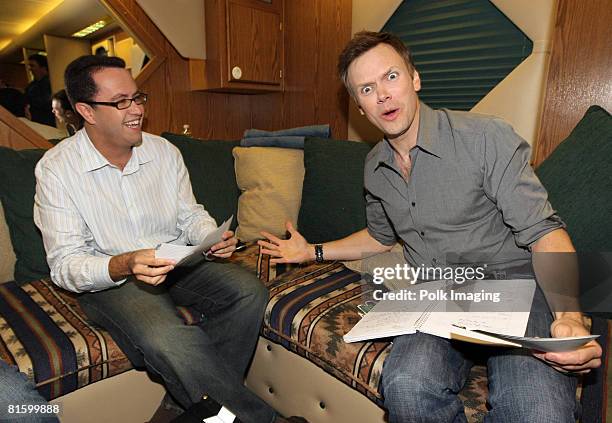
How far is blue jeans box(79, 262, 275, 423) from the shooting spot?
1.23m

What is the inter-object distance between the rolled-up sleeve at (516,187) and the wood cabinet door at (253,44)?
5.37 ft

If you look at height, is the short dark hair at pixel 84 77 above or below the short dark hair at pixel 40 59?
below

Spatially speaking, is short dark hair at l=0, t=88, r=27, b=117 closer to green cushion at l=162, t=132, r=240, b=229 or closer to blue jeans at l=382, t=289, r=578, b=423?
green cushion at l=162, t=132, r=240, b=229

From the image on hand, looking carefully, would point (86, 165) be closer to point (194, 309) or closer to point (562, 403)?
point (194, 309)

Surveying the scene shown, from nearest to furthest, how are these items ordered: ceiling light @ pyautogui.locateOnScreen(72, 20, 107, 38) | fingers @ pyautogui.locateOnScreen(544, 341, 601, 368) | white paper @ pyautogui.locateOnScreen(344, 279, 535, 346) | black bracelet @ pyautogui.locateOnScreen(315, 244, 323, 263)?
1. fingers @ pyautogui.locateOnScreen(544, 341, 601, 368)
2. white paper @ pyautogui.locateOnScreen(344, 279, 535, 346)
3. black bracelet @ pyautogui.locateOnScreen(315, 244, 323, 263)
4. ceiling light @ pyautogui.locateOnScreen(72, 20, 107, 38)

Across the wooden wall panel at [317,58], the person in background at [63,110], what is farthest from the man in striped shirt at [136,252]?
the wooden wall panel at [317,58]

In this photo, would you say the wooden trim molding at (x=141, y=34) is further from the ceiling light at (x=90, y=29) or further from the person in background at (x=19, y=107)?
the person in background at (x=19, y=107)

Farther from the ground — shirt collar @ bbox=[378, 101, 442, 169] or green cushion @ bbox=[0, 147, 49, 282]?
shirt collar @ bbox=[378, 101, 442, 169]

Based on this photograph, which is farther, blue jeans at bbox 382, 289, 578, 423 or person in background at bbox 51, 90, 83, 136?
person in background at bbox 51, 90, 83, 136

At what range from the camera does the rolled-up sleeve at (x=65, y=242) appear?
1.29 m

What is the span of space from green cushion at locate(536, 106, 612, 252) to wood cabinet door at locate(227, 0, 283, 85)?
5.69ft

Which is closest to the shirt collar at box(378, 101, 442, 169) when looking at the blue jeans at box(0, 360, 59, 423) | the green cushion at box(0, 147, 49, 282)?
the blue jeans at box(0, 360, 59, 423)

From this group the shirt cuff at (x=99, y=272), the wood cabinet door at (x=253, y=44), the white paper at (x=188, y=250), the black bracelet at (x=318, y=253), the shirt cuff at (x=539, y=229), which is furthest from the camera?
the wood cabinet door at (x=253, y=44)

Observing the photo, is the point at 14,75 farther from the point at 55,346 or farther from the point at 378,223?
the point at 378,223
